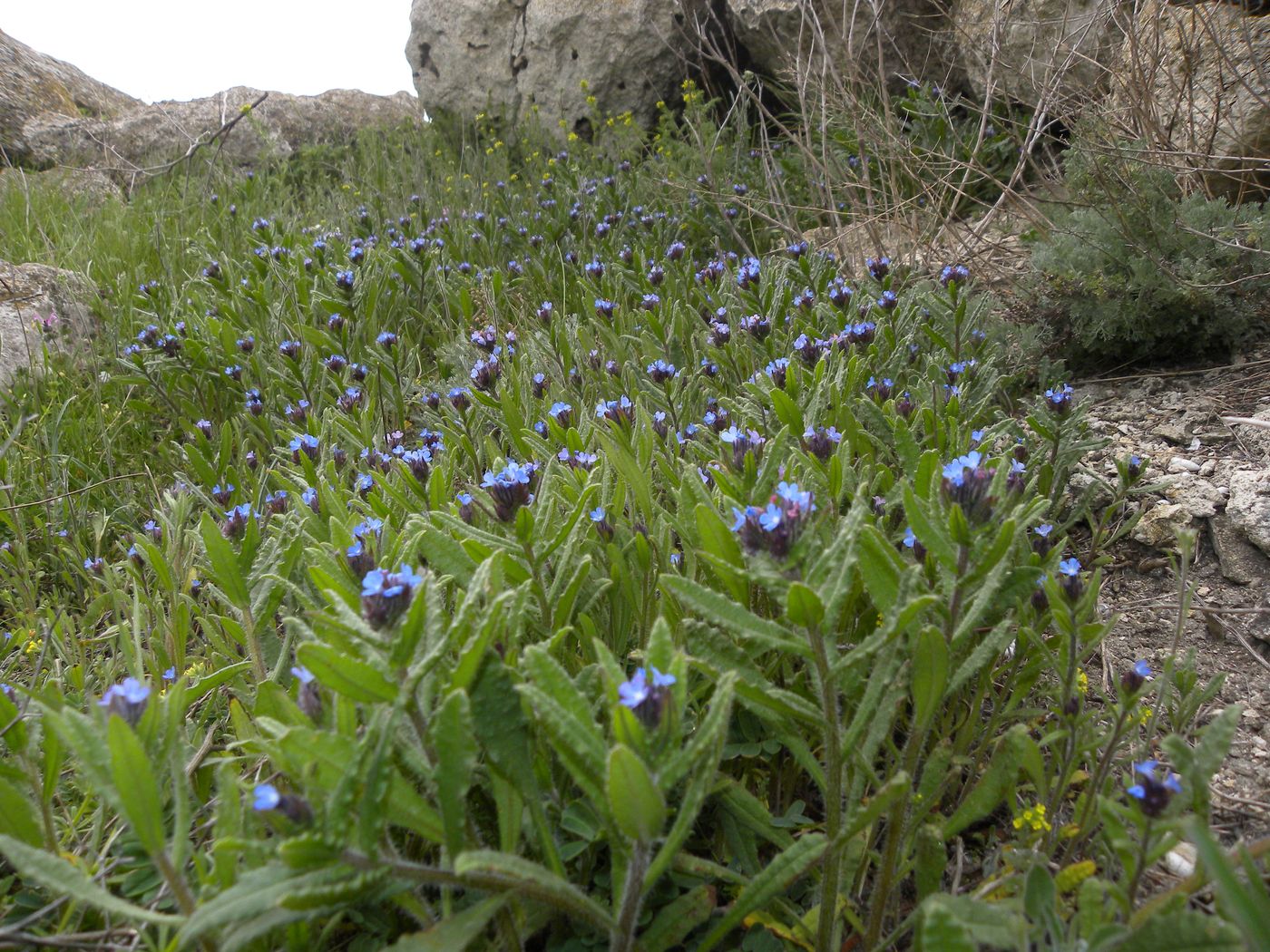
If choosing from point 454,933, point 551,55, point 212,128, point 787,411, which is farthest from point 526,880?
point 212,128

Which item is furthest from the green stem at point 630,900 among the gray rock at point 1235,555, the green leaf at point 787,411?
the gray rock at point 1235,555

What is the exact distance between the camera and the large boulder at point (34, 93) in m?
8.87

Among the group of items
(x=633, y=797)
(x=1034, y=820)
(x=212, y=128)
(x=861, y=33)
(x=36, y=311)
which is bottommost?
(x=1034, y=820)

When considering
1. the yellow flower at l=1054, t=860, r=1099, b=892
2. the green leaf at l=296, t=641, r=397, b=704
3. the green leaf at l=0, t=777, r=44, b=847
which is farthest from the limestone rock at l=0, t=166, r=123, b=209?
the yellow flower at l=1054, t=860, r=1099, b=892

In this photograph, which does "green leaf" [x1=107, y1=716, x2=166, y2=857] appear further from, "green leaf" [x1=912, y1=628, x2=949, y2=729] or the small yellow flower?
the small yellow flower

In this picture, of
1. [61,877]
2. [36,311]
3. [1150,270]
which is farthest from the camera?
[36,311]

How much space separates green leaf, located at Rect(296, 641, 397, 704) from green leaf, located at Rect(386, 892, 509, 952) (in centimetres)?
30

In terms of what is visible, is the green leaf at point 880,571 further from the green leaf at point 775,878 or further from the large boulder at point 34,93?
the large boulder at point 34,93

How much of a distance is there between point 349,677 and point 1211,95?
14.6 ft

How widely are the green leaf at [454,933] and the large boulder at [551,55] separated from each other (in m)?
6.78

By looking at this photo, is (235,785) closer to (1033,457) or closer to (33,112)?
(1033,457)

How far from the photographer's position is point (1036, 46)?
17.2 feet

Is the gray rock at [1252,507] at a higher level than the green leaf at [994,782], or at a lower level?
higher

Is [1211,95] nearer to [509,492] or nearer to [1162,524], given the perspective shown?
[1162,524]
